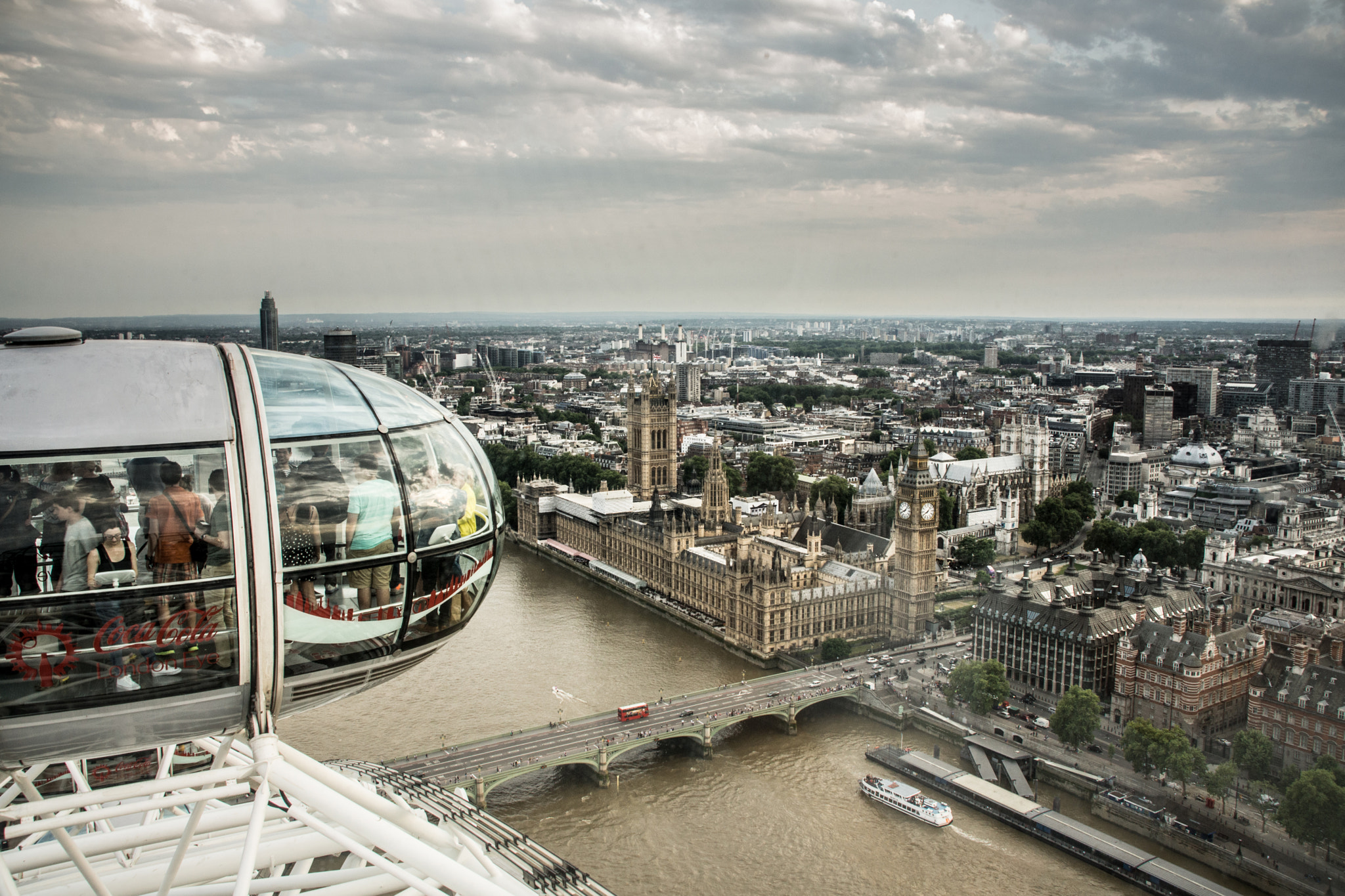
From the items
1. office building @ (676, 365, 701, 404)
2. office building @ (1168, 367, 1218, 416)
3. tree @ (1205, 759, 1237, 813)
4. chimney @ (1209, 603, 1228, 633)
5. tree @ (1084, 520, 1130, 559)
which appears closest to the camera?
tree @ (1205, 759, 1237, 813)

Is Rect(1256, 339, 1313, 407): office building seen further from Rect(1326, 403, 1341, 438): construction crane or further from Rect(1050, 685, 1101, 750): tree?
Rect(1050, 685, 1101, 750): tree

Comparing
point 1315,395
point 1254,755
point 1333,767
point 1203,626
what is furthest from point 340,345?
point 1315,395

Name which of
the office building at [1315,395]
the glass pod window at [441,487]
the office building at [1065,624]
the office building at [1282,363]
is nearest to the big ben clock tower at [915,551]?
the office building at [1065,624]

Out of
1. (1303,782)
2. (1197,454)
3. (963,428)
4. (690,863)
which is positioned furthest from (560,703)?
(963,428)

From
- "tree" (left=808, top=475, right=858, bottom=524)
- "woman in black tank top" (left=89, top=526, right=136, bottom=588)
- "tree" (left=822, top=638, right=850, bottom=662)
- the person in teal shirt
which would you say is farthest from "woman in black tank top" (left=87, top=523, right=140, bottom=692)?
"tree" (left=808, top=475, right=858, bottom=524)

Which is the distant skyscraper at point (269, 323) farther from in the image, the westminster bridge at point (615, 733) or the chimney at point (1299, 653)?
the chimney at point (1299, 653)

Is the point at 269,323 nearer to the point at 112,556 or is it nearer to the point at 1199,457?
the point at 112,556
